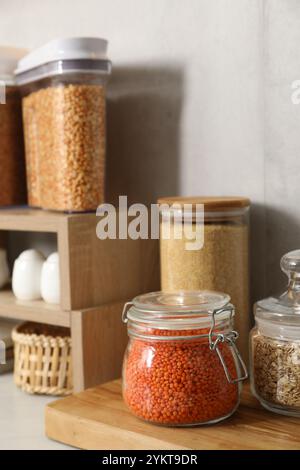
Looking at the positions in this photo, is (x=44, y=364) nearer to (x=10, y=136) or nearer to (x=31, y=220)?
(x=31, y=220)

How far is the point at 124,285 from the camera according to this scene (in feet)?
3.74

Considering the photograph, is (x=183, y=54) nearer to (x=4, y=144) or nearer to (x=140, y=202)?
(x=140, y=202)

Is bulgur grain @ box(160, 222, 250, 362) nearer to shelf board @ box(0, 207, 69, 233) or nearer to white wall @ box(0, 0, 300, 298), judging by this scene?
white wall @ box(0, 0, 300, 298)

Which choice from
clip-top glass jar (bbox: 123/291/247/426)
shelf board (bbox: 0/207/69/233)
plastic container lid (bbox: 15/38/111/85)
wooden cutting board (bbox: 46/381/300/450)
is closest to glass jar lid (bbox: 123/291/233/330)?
clip-top glass jar (bbox: 123/291/247/426)

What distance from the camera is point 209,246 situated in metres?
0.99

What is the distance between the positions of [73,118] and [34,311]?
319mm

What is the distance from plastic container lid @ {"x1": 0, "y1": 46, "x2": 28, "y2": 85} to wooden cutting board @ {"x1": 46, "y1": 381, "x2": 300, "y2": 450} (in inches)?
24.6

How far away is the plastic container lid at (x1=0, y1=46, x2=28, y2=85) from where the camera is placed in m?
1.25

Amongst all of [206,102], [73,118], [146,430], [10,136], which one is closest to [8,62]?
[10,136]

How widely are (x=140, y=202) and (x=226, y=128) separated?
22cm

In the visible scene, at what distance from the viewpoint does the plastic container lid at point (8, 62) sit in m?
1.25

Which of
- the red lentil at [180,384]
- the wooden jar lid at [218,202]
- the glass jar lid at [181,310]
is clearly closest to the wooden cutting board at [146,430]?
the red lentil at [180,384]

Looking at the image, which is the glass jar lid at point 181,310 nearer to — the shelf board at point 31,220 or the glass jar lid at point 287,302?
the glass jar lid at point 287,302
